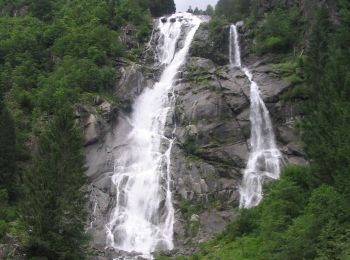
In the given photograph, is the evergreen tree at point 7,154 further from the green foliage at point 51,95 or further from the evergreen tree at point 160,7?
the evergreen tree at point 160,7

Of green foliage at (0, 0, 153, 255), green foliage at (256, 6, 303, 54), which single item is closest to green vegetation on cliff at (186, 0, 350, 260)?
green foliage at (0, 0, 153, 255)

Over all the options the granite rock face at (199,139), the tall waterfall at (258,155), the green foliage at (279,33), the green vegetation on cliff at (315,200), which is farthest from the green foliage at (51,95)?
the green foliage at (279,33)

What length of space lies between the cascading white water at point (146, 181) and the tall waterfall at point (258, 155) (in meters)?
6.68

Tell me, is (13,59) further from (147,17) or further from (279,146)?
(279,146)

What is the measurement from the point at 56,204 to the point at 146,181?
44.1 ft

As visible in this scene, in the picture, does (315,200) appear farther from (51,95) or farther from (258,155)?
(51,95)

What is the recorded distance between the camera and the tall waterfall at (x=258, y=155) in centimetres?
4362

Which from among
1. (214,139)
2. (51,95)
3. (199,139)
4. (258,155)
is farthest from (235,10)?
(258,155)

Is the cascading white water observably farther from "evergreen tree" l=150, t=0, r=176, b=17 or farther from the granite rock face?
"evergreen tree" l=150, t=0, r=176, b=17

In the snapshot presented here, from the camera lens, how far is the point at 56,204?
32.6 metres

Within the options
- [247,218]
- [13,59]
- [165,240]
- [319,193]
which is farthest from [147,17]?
[319,193]

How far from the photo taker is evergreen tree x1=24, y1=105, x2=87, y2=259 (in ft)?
103

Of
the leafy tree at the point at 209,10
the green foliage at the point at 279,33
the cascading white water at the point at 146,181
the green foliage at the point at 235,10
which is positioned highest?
the leafy tree at the point at 209,10

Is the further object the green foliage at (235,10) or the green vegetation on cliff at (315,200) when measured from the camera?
the green foliage at (235,10)
